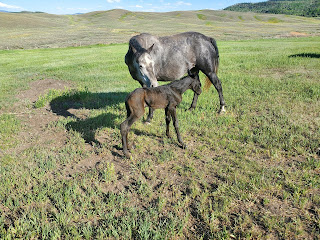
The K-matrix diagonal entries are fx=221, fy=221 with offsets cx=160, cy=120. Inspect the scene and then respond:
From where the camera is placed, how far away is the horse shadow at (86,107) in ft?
21.2

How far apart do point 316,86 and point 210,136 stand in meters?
6.63

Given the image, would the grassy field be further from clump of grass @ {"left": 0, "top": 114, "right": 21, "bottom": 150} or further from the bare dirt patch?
clump of grass @ {"left": 0, "top": 114, "right": 21, "bottom": 150}

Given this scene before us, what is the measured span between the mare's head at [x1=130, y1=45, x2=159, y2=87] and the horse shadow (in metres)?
1.78

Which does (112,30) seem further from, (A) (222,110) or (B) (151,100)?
(B) (151,100)

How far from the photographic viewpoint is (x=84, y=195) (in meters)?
3.73

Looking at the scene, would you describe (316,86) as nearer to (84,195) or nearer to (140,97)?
(140,97)

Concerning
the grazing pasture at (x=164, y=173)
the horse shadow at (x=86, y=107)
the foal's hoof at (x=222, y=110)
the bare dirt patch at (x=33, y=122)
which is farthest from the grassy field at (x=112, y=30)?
the foal's hoof at (x=222, y=110)

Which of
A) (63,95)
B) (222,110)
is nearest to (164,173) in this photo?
(222,110)

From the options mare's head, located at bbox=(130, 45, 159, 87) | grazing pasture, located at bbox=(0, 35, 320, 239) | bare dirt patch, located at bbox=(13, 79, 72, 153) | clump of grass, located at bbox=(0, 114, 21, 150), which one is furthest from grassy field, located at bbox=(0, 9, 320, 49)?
mare's head, located at bbox=(130, 45, 159, 87)

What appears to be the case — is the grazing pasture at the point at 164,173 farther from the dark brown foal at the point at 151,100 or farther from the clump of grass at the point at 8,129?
the dark brown foal at the point at 151,100

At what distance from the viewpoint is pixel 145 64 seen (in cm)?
579

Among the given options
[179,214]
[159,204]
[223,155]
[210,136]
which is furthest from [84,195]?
[210,136]

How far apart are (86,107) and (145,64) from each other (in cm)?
364

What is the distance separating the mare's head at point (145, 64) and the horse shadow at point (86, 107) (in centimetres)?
178
